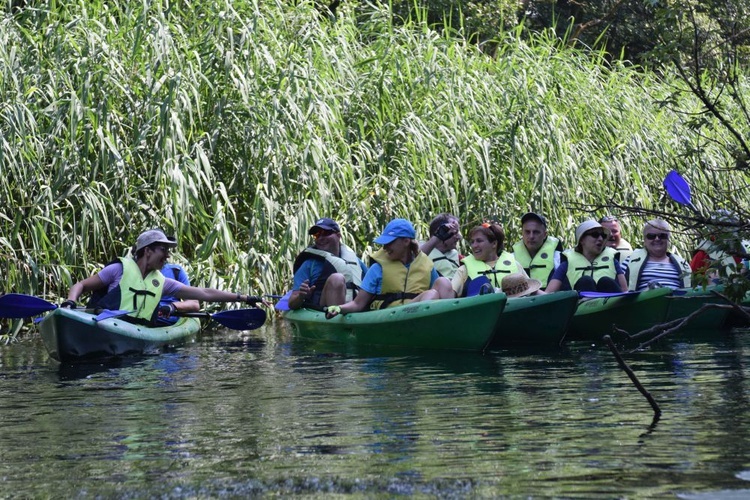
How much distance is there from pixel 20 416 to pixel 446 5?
461 inches

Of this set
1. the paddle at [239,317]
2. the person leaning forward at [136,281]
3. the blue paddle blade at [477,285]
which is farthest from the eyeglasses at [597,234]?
the person leaning forward at [136,281]

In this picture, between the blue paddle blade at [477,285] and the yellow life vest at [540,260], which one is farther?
the yellow life vest at [540,260]

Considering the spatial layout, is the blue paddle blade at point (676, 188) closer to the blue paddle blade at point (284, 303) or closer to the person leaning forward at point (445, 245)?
the person leaning forward at point (445, 245)

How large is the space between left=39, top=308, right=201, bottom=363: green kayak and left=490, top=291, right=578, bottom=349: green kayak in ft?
7.46

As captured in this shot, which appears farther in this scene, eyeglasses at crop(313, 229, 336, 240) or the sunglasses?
the sunglasses

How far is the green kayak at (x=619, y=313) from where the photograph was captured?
841 cm

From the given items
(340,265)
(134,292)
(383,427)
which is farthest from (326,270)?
(383,427)

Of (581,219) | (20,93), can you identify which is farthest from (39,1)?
(581,219)

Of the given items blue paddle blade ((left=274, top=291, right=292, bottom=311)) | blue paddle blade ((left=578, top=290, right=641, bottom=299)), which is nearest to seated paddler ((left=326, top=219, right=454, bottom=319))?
blue paddle blade ((left=274, top=291, right=292, bottom=311))

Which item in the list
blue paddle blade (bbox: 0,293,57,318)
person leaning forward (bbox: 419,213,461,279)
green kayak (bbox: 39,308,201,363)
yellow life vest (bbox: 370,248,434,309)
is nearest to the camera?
green kayak (bbox: 39,308,201,363)

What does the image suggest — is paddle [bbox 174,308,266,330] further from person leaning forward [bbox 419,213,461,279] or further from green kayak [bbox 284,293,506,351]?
person leaning forward [bbox 419,213,461,279]

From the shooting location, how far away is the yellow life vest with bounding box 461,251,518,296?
26.7 ft

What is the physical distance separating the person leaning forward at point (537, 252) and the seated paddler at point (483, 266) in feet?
2.33

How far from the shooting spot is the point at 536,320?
784 centimetres
